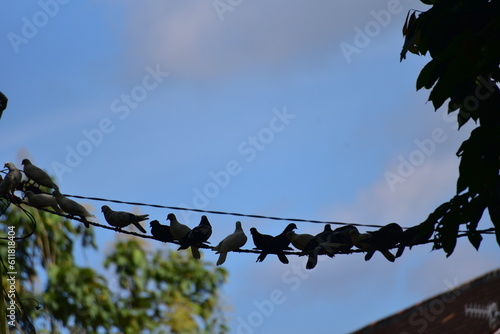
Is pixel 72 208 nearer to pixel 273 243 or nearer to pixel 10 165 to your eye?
pixel 10 165

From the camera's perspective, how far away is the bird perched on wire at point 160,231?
9.50 meters

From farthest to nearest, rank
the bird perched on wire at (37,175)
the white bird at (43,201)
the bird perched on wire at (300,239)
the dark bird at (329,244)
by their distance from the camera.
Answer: the bird perched on wire at (37,175), the white bird at (43,201), the bird perched on wire at (300,239), the dark bird at (329,244)

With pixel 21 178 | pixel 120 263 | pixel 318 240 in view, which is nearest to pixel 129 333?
pixel 120 263

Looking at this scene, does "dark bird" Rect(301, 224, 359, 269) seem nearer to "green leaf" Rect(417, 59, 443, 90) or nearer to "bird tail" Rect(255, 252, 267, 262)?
"bird tail" Rect(255, 252, 267, 262)

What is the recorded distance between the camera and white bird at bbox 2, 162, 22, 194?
33.3 ft

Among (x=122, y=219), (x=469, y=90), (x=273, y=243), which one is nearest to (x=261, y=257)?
(x=273, y=243)

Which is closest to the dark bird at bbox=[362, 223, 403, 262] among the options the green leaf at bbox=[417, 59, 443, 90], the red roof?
the green leaf at bbox=[417, 59, 443, 90]

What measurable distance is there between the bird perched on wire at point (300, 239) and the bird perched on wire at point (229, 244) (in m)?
0.56

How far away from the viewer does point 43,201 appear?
10.1 meters

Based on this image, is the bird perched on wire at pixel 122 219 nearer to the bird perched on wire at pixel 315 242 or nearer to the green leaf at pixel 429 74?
the bird perched on wire at pixel 315 242

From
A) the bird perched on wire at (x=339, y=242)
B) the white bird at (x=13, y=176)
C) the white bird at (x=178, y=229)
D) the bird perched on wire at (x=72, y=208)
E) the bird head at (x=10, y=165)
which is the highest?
the bird head at (x=10, y=165)

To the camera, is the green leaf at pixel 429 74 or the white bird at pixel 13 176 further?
the white bird at pixel 13 176

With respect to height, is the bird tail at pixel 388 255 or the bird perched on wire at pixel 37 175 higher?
the bird perched on wire at pixel 37 175

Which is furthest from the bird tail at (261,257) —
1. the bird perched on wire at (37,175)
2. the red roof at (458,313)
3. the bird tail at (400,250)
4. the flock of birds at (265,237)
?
the red roof at (458,313)
